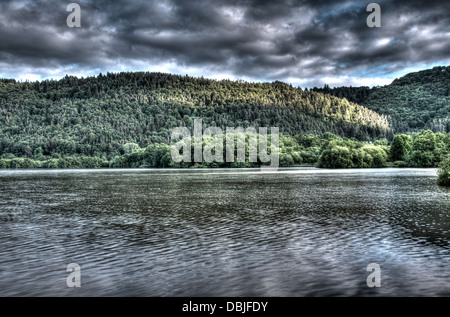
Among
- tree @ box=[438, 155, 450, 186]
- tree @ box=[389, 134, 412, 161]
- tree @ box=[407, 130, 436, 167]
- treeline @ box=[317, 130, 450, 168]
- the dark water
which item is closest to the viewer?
the dark water

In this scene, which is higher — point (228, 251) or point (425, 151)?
Result: point (425, 151)

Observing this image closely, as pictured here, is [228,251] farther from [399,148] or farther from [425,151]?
[399,148]

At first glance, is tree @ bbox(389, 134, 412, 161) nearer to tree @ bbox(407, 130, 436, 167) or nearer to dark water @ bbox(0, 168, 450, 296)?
tree @ bbox(407, 130, 436, 167)

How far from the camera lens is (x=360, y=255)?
809 inches

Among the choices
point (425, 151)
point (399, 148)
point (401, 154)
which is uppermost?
point (399, 148)

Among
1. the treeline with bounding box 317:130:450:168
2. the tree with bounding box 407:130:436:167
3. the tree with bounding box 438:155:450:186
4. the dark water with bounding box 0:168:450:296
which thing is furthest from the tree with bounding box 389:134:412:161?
the dark water with bounding box 0:168:450:296

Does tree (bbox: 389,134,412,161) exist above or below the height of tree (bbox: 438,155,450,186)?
above

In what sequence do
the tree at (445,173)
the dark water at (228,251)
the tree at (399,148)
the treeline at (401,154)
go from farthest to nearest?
1. the tree at (399,148)
2. the treeline at (401,154)
3. the tree at (445,173)
4. the dark water at (228,251)

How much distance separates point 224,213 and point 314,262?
1775 centimetres

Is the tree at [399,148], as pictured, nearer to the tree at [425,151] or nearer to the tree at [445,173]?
the tree at [425,151]

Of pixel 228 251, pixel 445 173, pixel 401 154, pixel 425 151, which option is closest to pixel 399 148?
pixel 401 154

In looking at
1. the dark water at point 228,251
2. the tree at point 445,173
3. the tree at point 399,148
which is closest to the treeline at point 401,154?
the tree at point 399,148
